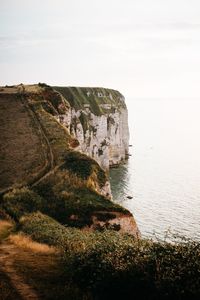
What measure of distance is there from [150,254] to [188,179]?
336 ft

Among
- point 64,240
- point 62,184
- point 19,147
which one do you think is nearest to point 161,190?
point 19,147

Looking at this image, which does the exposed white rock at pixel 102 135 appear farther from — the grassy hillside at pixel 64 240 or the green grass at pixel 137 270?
the green grass at pixel 137 270

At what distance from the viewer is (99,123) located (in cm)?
14525

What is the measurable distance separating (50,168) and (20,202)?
1102 cm

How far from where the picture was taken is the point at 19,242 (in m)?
25.7

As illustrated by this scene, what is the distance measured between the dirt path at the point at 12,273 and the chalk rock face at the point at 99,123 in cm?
9680

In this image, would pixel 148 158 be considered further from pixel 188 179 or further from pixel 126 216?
pixel 126 216

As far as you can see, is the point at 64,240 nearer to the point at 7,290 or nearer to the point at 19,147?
the point at 7,290

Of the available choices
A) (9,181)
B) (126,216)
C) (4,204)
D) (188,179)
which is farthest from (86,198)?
(188,179)

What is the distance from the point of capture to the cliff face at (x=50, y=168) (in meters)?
37.3

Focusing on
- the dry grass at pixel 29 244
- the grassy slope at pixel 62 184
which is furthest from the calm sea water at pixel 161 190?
the dry grass at pixel 29 244

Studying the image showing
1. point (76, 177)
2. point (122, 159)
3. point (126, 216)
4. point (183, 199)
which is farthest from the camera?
point (122, 159)

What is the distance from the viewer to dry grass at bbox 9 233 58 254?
2328 centimetres

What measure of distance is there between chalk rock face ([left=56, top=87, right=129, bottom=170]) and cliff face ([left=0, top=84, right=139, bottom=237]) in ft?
125
